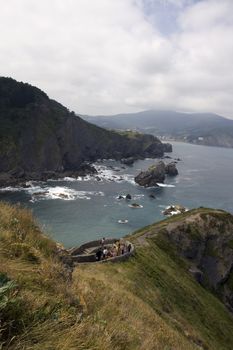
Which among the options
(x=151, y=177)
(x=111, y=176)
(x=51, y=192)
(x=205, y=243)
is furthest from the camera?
(x=111, y=176)

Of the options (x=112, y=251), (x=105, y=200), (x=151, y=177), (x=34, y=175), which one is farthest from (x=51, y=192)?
(x=112, y=251)

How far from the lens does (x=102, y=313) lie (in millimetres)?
8586

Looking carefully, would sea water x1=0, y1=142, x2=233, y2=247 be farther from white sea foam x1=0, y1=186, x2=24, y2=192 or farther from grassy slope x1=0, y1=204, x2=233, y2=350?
grassy slope x1=0, y1=204, x2=233, y2=350

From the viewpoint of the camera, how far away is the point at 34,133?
472ft

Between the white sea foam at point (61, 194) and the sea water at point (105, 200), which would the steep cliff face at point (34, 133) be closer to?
the sea water at point (105, 200)

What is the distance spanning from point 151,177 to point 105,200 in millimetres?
34453

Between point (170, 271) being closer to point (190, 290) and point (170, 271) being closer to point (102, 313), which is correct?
point (190, 290)

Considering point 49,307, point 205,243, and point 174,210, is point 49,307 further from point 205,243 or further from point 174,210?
point 174,210

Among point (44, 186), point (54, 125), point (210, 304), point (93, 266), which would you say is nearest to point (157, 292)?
point (93, 266)

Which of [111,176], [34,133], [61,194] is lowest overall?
[61,194]

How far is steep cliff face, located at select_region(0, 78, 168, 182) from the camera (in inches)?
5117

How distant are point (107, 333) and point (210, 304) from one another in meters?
38.3

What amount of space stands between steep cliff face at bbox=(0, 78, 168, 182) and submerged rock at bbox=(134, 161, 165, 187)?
3104cm

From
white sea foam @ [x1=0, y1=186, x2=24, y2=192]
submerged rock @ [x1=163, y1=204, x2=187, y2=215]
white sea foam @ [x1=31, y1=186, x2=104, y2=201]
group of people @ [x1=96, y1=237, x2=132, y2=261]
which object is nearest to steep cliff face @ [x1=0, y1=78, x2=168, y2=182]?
white sea foam @ [x1=0, y1=186, x2=24, y2=192]
